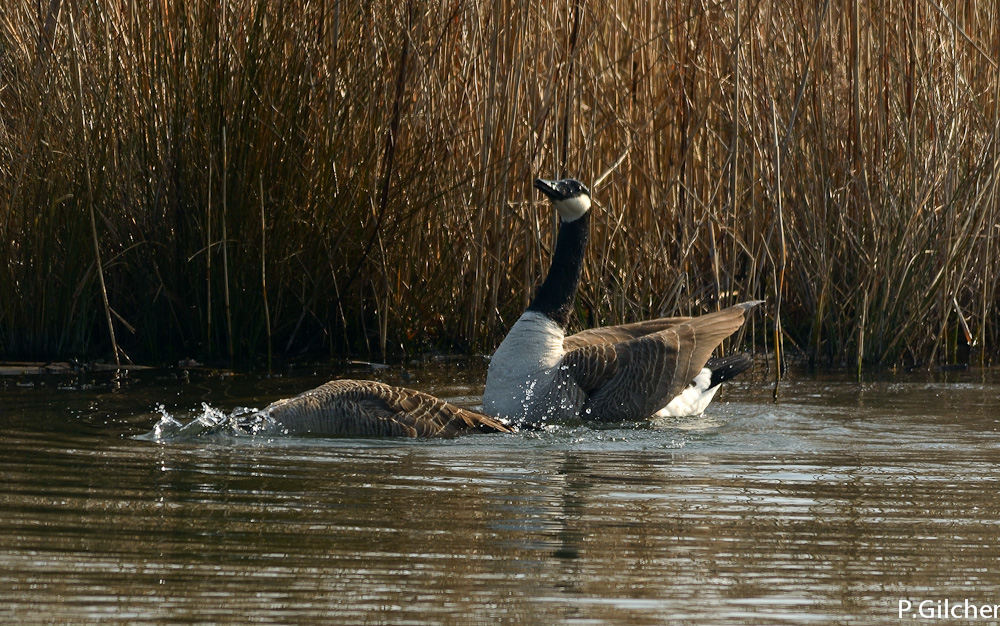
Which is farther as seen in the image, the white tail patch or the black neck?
the white tail patch

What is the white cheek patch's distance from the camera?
27.9 feet

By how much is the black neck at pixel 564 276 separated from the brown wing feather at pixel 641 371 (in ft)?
1.09

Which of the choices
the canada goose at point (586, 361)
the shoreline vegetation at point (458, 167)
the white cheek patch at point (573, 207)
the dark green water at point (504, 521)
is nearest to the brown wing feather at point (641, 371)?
the canada goose at point (586, 361)

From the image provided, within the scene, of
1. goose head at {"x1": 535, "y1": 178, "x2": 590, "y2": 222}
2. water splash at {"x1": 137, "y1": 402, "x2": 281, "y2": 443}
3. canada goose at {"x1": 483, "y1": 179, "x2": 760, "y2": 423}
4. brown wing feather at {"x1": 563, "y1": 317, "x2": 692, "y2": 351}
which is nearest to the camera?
water splash at {"x1": 137, "y1": 402, "x2": 281, "y2": 443}

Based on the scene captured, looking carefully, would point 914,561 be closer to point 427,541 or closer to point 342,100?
point 427,541

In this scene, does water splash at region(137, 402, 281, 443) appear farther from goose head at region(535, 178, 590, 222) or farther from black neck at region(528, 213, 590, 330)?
goose head at region(535, 178, 590, 222)

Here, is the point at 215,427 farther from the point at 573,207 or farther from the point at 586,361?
the point at 573,207

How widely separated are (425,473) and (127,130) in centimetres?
432

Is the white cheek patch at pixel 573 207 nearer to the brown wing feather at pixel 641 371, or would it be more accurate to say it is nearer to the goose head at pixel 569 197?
the goose head at pixel 569 197

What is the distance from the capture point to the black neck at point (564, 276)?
8.38 m

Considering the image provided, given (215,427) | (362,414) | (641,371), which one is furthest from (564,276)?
(215,427)

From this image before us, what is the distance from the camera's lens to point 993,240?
10.0 meters

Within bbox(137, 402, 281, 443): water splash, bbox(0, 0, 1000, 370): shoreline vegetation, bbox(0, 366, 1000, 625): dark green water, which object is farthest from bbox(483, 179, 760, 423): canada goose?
bbox(137, 402, 281, 443): water splash

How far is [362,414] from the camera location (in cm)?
704
